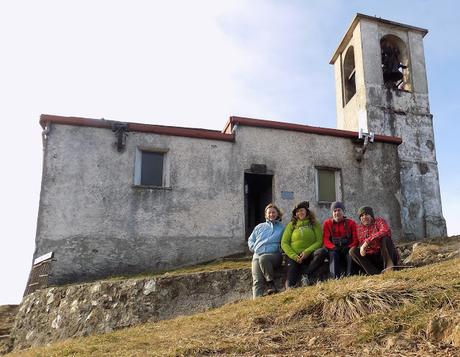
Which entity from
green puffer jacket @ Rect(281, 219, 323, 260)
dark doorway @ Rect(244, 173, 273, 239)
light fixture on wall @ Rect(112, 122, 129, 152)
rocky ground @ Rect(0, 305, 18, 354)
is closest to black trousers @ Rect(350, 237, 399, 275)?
green puffer jacket @ Rect(281, 219, 323, 260)

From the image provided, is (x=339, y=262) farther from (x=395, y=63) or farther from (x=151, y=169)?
(x=395, y=63)

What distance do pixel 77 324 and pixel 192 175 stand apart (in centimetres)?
446

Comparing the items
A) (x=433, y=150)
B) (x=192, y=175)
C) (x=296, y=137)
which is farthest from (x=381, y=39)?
(x=192, y=175)

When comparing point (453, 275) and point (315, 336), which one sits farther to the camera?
point (453, 275)

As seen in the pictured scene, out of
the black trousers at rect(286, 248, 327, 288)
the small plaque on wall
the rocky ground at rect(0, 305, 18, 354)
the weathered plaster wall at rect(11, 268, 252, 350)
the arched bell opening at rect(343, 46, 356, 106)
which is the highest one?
the arched bell opening at rect(343, 46, 356, 106)

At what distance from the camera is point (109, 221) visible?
1074cm

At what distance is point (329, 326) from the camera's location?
4.64 meters

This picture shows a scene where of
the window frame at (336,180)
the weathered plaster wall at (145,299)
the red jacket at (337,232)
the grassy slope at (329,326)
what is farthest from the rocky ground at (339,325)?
the window frame at (336,180)

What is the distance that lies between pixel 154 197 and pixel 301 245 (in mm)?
4754

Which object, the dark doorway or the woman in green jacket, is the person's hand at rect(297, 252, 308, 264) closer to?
the woman in green jacket

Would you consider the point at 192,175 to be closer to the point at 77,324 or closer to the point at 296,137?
the point at 296,137

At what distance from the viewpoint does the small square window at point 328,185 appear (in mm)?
12555

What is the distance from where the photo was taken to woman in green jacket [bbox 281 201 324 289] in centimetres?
725

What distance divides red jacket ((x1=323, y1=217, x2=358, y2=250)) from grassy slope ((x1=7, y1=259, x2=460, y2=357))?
4.57ft
